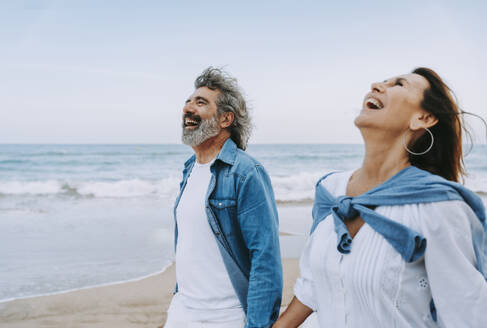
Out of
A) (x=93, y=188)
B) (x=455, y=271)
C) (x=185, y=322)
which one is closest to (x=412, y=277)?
(x=455, y=271)

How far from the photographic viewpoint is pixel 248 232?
90.4 inches

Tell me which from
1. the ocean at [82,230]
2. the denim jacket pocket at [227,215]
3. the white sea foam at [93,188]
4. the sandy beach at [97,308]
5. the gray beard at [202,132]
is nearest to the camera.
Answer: the denim jacket pocket at [227,215]

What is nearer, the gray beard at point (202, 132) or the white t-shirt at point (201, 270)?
the white t-shirt at point (201, 270)

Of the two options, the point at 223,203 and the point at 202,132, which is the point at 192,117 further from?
the point at 223,203

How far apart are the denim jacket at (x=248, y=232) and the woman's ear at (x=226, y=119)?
328 millimetres

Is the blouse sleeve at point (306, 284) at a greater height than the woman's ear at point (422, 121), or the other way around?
the woman's ear at point (422, 121)

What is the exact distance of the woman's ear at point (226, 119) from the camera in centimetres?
275

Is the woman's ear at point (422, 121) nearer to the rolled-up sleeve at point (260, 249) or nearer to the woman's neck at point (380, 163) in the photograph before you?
the woman's neck at point (380, 163)

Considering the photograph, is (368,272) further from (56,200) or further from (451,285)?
(56,200)

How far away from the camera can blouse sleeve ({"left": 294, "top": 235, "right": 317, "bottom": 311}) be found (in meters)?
1.88

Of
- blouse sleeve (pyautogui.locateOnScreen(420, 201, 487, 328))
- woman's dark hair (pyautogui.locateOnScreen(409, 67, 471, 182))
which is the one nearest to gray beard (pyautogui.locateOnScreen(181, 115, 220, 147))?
woman's dark hair (pyautogui.locateOnScreen(409, 67, 471, 182))

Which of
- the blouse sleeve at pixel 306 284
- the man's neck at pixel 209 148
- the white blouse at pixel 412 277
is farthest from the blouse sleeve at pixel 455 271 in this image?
the man's neck at pixel 209 148

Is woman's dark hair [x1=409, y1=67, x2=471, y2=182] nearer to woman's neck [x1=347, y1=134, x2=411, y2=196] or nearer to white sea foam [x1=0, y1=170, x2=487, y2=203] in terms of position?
woman's neck [x1=347, y1=134, x2=411, y2=196]

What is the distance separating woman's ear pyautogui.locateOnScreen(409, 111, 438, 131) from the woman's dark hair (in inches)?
0.7
